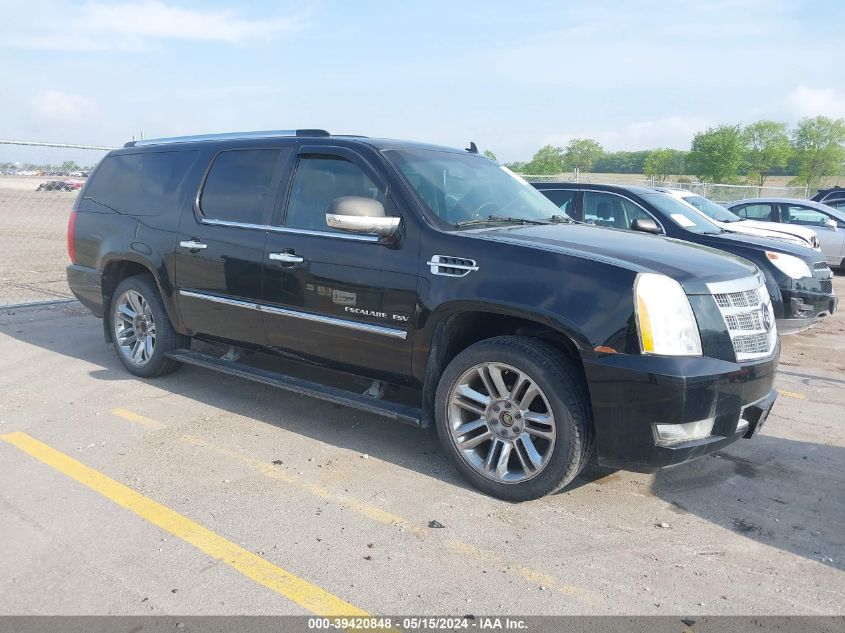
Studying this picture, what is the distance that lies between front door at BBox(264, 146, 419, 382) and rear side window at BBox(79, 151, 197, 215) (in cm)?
129

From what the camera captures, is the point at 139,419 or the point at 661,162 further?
the point at 661,162

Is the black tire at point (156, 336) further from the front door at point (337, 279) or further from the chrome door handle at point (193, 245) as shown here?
the front door at point (337, 279)

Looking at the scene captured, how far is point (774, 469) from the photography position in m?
4.29

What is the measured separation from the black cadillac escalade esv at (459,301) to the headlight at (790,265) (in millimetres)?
3638

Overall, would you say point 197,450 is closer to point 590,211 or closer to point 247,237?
point 247,237

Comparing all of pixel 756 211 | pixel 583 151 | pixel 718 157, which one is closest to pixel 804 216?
pixel 756 211

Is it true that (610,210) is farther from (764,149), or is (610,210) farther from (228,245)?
(764,149)

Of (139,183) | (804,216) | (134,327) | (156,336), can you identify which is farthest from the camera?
(804,216)

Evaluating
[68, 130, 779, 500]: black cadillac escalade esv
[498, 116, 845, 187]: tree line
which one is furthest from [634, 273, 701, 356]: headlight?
[498, 116, 845, 187]: tree line

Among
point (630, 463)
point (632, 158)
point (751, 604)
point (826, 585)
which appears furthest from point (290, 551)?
point (632, 158)

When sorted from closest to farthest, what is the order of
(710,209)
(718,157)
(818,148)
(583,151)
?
(710,209) < (718,157) < (818,148) < (583,151)

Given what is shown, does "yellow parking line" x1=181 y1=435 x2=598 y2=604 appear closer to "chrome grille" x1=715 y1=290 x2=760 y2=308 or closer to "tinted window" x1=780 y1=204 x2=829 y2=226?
"chrome grille" x1=715 y1=290 x2=760 y2=308

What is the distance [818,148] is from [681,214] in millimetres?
63900

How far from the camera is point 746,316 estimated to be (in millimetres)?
3699
